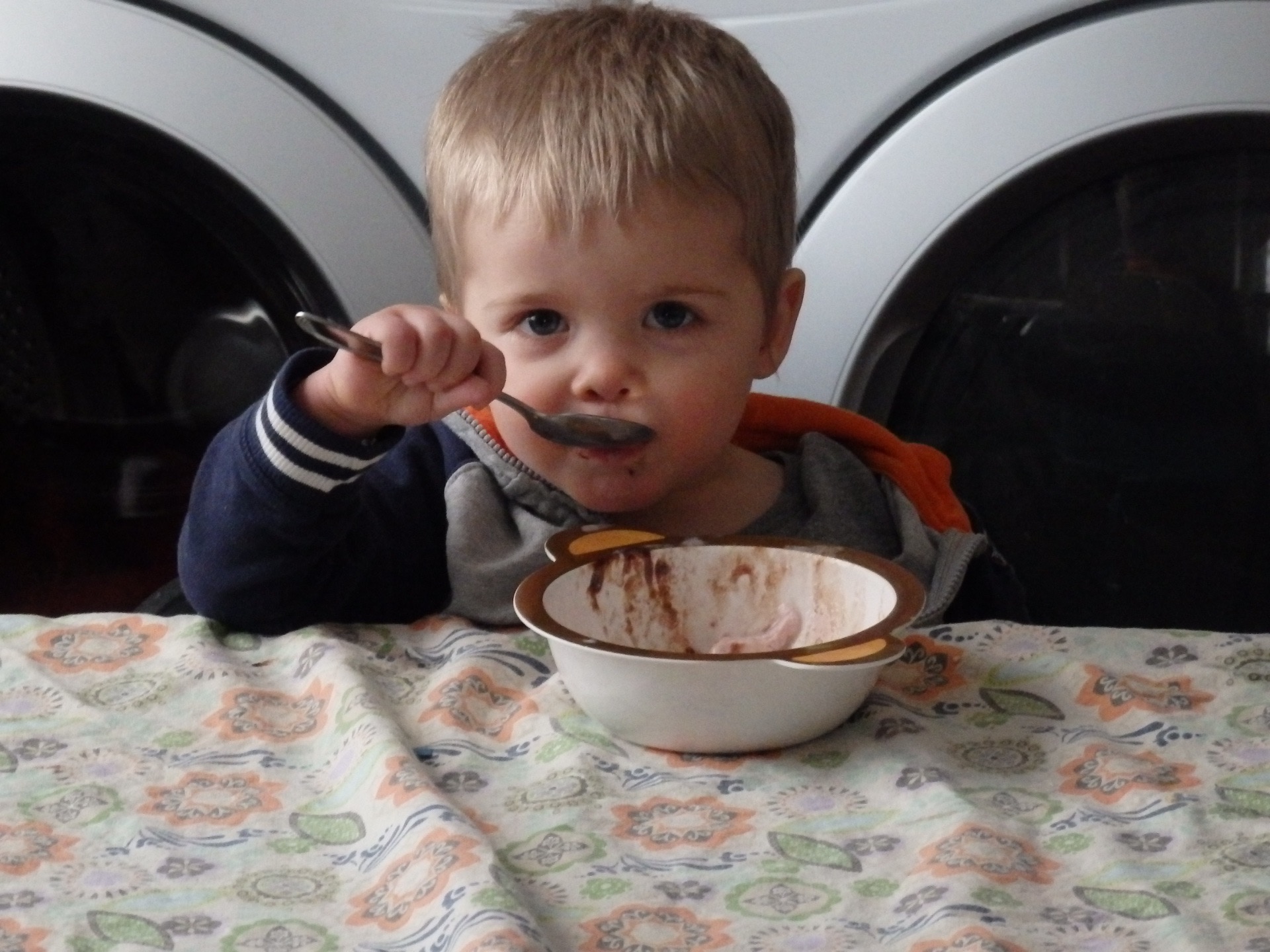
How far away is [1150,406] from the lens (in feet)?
3.49

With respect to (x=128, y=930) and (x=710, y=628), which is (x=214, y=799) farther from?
(x=710, y=628)

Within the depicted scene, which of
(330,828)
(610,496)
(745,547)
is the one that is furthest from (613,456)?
(330,828)

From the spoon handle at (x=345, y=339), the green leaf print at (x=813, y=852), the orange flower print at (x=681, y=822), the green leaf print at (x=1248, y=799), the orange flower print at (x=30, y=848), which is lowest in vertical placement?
the green leaf print at (x=1248, y=799)

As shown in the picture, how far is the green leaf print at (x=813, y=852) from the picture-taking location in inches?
20.9

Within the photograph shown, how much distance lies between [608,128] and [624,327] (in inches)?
4.3

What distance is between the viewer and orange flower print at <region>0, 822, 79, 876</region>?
52cm

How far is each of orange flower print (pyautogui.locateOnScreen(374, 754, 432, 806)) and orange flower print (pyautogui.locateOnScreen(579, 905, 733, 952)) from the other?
4.0 inches

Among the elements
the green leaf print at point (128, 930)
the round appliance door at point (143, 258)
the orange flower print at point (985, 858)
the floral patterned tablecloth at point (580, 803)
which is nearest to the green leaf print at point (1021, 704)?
the floral patterned tablecloth at point (580, 803)

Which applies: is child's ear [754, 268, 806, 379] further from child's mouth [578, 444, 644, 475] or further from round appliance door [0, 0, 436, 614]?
round appliance door [0, 0, 436, 614]

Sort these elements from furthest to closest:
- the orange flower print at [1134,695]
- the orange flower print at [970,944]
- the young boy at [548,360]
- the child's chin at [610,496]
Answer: the child's chin at [610,496] → the young boy at [548,360] → the orange flower print at [1134,695] → the orange flower print at [970,944]

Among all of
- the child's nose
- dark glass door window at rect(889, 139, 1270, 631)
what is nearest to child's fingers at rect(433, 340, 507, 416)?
the child's nose

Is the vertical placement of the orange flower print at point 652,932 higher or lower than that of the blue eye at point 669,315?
lower

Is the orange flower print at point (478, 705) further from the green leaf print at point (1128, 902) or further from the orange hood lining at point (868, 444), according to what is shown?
the orange hood lining at point (868, 444)

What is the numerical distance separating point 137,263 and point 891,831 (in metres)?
0.78
